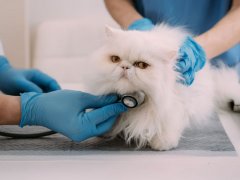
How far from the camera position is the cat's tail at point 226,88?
1163mm

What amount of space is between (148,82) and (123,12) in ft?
1.86

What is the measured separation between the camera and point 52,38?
188 centimetres

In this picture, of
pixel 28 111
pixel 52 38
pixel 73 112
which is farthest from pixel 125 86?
pixel 52 38

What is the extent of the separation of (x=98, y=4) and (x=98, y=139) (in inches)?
49.4

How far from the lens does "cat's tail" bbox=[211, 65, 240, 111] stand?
3.82 feet

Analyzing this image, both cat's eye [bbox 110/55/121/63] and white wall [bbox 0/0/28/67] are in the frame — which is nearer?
cat's eye [bbox 110/55/121/63]

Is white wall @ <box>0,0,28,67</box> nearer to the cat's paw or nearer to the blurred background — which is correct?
the blurred background

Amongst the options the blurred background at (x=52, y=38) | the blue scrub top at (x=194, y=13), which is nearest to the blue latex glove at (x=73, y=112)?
the blue scrub top at (x=194, y=13)

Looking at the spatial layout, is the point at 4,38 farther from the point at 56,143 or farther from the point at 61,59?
the point at 56,143

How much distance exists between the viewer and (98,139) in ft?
3.15

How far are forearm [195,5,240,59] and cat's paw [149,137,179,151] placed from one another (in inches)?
12.4

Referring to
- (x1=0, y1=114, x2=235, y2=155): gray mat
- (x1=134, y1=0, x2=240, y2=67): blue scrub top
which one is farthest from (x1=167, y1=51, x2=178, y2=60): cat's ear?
(x1=134, y1=0, x2=240, y2=67): blue scrub top

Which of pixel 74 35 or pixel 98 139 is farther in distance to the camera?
pixel 74 35

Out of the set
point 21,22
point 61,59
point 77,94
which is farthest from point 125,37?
point 21,22
